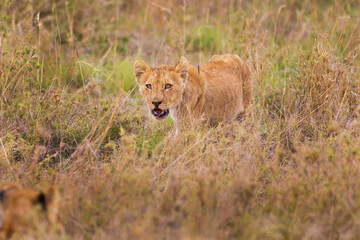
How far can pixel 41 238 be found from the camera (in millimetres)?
2330

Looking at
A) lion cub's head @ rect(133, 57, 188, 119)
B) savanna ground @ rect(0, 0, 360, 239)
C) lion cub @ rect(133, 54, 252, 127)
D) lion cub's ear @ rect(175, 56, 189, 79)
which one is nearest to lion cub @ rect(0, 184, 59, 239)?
savanna ground @ rect(0, 0, 360, 239)

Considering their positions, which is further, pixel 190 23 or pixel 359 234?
pixel 190 23

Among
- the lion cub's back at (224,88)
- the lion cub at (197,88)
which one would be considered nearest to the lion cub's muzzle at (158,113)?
the lion cub at (197,88)

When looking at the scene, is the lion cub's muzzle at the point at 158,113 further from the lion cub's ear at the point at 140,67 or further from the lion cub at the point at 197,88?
the lion cub's ear at the point at 140,67

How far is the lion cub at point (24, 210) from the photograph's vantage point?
7.81 ft

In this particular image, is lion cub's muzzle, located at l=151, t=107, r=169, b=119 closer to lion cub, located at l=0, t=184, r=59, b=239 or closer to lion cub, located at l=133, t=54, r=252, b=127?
lion cub, located at l=133, t=54, r=252, b=127

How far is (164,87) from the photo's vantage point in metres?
4.67

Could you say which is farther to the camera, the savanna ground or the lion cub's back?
the lion cub's back

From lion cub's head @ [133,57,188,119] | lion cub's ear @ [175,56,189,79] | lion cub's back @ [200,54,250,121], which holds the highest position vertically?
lion cub's ear @ [175,56,189,79]

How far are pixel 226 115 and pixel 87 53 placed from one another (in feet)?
10.6

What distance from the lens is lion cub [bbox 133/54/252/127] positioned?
184 inches

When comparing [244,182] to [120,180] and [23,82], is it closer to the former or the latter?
[120,180]

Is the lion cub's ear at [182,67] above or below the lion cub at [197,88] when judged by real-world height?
above

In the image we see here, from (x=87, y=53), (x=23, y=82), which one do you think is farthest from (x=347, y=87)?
(x=87, y=53)
